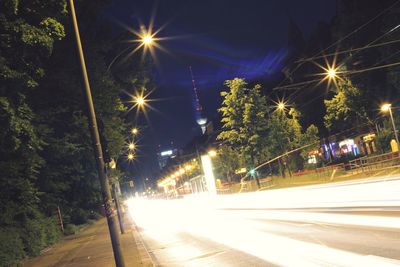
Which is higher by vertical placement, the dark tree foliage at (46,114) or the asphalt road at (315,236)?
the dark tree foliage at (46,114)

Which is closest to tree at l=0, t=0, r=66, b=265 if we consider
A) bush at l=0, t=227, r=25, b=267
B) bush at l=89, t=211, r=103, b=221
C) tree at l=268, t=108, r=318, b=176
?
bush at l=0, t=227, r=25, b=267

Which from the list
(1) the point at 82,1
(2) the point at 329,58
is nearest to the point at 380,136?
(2) the point at 329,58

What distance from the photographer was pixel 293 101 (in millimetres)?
66312

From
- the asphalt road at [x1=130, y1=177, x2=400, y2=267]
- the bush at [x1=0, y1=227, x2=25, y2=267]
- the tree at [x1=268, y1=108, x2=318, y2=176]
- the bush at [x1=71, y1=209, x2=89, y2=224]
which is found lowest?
the asphalt road at [x1=130, y1=177, x2=400, y2=267]

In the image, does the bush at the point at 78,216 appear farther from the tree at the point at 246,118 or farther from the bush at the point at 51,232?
the tree at the point at 246,118

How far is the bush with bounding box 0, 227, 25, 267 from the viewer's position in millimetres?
16188

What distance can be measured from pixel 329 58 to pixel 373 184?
44.2 metres

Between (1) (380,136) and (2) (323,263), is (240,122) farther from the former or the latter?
(2) (323,263)

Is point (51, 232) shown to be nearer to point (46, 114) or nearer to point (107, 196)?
point (46, 114)

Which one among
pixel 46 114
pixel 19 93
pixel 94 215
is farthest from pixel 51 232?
pixel 94 215

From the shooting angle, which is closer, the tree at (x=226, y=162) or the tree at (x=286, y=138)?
the tree at (x=286, y=138)

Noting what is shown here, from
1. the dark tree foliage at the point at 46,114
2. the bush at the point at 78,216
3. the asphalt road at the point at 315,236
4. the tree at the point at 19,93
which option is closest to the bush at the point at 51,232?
the dark tree foliage at the point at 46,114

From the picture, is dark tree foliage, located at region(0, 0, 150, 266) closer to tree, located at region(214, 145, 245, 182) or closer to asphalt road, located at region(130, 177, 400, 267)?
asphalt road, located at region(130, 177, 400, 267)

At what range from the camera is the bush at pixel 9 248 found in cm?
1619
